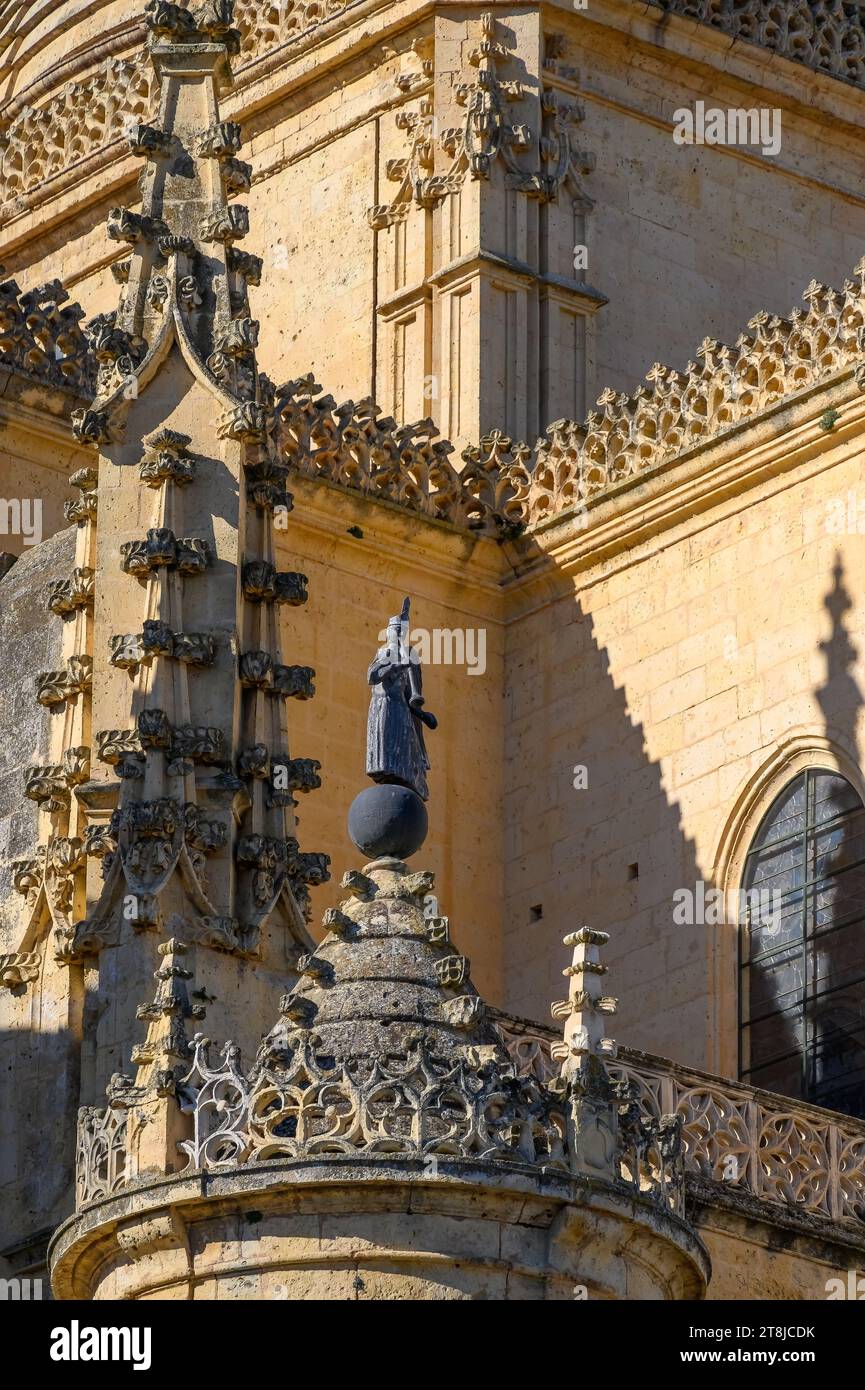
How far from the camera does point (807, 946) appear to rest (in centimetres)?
2689

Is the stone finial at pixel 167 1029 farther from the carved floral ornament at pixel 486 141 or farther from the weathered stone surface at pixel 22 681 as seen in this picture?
the carved floral ornament at pixel 486 141

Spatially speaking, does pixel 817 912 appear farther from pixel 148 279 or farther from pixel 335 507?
pixel 148 279

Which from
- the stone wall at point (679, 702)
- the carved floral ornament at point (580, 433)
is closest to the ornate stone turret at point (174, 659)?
Answer: the carved floral ornament at point (580, 433)

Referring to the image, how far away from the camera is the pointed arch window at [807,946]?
87.0 feet

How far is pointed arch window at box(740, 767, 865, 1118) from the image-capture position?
2653 centimetres

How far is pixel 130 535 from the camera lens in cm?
2267

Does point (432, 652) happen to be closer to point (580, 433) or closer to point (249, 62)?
point (580, 433)

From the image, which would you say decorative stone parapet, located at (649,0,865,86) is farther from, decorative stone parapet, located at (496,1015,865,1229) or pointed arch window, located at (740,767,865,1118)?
decorative stone parapet, located at (496,1015,865,1229)

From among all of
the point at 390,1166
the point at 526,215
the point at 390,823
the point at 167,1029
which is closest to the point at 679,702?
the point at 526,215

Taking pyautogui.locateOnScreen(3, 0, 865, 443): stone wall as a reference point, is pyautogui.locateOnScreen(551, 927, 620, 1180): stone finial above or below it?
below

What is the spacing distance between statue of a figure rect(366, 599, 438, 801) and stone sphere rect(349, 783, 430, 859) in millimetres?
150

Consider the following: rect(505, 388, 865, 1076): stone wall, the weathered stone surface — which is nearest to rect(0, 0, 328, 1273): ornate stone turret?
the weathered stone surface

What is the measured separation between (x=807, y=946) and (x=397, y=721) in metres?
8.20
